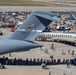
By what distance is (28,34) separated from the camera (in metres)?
39.0

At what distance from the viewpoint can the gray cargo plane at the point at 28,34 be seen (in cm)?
3778

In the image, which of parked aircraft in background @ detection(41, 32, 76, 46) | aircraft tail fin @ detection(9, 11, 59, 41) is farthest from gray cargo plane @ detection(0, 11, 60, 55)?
parked aircraft in background @ detection(41, 32, 76, 46)

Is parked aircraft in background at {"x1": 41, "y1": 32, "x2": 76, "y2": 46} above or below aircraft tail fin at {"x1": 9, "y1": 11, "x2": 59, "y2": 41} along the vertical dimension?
below

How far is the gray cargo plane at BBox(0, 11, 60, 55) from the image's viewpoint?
3778cm

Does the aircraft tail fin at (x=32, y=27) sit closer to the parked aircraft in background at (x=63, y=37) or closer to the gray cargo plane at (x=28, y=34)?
the gray cargo plane at (x=28, y=34)

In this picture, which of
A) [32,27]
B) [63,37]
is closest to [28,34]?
[32,27]

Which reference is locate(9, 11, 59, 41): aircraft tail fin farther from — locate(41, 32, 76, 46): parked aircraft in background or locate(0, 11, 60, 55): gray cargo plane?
locate(41, 32, 76, 46): parked aircraft in background

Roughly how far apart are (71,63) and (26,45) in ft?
28.1

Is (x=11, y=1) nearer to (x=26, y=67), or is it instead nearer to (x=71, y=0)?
(x=71, y=0)

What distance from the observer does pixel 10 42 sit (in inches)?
1507

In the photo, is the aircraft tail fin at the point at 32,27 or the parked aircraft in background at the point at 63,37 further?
the parked aircraft in background at the point at 63,37

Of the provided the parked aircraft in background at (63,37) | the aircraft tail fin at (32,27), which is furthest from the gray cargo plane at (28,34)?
the parked aircraft in background at (63,37)

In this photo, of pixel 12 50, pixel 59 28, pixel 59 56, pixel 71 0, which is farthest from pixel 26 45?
pixel 71 0

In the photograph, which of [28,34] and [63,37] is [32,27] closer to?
[28,34]
